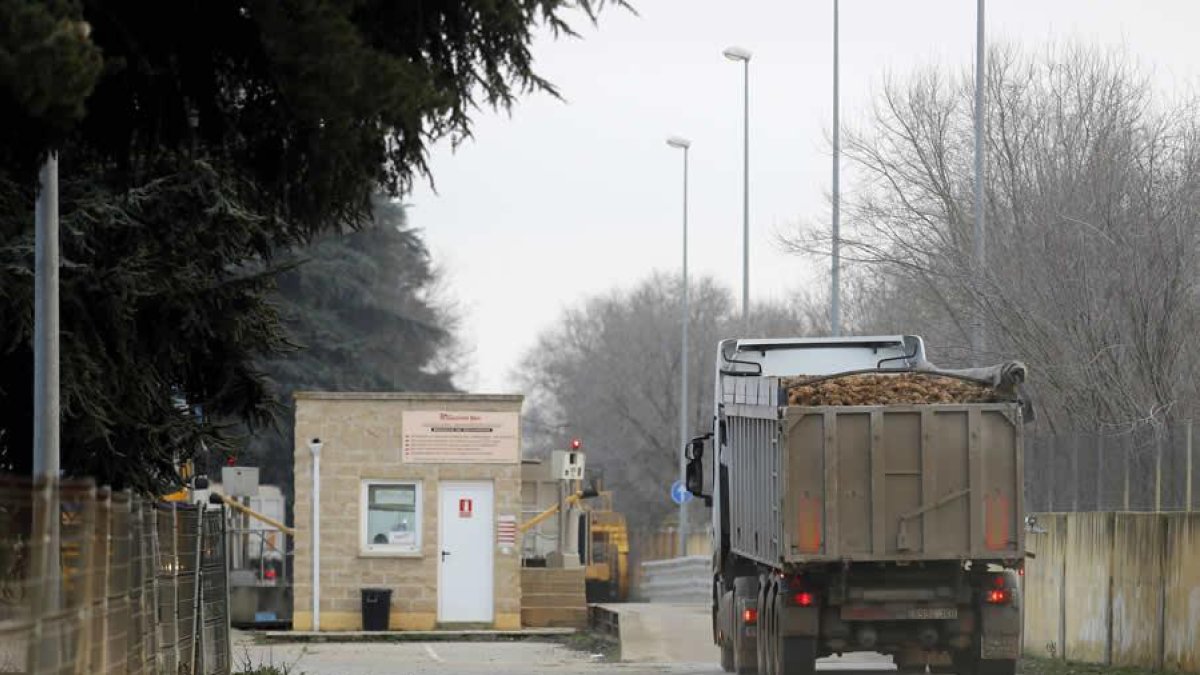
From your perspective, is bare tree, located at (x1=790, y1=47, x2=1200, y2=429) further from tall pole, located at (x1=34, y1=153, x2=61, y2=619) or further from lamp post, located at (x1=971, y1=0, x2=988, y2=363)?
tall pole, located at (x1=34, y1=153, x2=61, y2=619)

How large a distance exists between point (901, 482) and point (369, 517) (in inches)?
Answer: 779

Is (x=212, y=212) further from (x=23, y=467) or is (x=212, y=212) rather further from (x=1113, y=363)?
(x=1113, y=363)

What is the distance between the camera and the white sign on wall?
38312mm

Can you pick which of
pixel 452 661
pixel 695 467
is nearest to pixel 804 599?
pixel 695 467

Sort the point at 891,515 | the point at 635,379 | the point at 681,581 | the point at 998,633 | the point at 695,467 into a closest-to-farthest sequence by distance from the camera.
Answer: the point at 891,515 → the point at 998,633 → the point at 695,467 → the point at 681,581 → the point at 635,379

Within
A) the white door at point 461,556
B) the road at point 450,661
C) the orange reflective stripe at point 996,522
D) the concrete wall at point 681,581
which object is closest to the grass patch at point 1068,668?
the road at point 450,661

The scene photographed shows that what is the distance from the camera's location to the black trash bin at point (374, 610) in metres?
37.5

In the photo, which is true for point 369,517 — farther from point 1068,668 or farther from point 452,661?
point 1068,668

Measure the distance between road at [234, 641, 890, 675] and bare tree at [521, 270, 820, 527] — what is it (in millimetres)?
41325

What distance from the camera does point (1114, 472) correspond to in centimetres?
2466

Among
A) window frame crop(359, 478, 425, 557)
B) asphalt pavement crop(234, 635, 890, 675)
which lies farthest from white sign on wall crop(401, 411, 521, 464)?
asphalt pavement crop(234, 635, 890, 675)

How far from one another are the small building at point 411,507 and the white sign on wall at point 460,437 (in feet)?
0.06

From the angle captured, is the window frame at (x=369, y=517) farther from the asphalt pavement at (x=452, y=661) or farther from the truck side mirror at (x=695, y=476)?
the truck side mirror at (x=695, y=476)

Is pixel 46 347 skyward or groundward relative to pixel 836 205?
groundward
